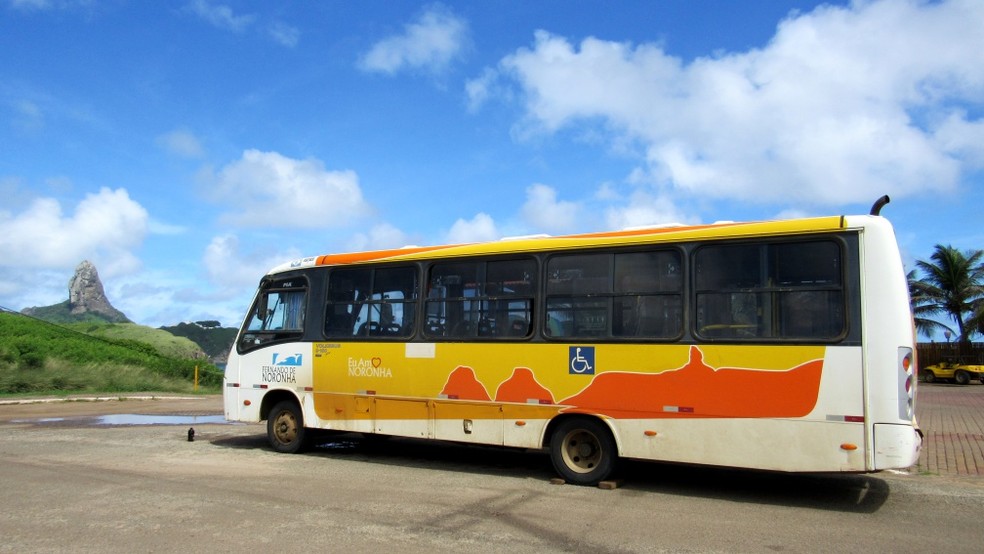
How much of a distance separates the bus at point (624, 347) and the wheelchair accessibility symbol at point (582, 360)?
3cm

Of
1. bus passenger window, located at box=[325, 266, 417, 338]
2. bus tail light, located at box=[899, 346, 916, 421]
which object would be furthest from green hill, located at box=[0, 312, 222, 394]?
bus tail light, located at box=[899, 346, 916, 421]

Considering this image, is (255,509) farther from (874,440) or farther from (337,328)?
(874,440)

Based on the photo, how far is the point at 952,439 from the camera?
12609mm

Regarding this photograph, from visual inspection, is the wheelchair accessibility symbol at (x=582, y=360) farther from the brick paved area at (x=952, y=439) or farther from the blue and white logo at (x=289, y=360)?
the brick paved area at (x=952, y=439)

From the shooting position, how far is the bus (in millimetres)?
7207

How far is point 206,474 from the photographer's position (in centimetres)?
909

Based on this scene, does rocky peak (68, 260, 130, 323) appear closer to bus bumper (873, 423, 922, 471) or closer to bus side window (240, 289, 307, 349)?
bus side window (240, 289, 307, 349)

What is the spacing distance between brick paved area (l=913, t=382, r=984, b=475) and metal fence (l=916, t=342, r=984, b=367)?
72.4 ft

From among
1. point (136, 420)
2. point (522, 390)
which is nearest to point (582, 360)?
point (522, 390)

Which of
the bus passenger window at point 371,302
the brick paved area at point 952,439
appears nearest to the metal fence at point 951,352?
the brick paved area at point 952,439

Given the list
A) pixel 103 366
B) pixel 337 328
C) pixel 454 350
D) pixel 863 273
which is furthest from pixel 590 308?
pixel 103 366

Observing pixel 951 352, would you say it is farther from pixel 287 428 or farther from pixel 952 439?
pixel 287 428

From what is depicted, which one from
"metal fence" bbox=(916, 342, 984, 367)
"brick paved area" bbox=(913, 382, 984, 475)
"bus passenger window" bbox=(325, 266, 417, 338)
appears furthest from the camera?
"metal fence" bbox=(916, 342, 984, 367)

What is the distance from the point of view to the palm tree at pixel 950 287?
4222cm
